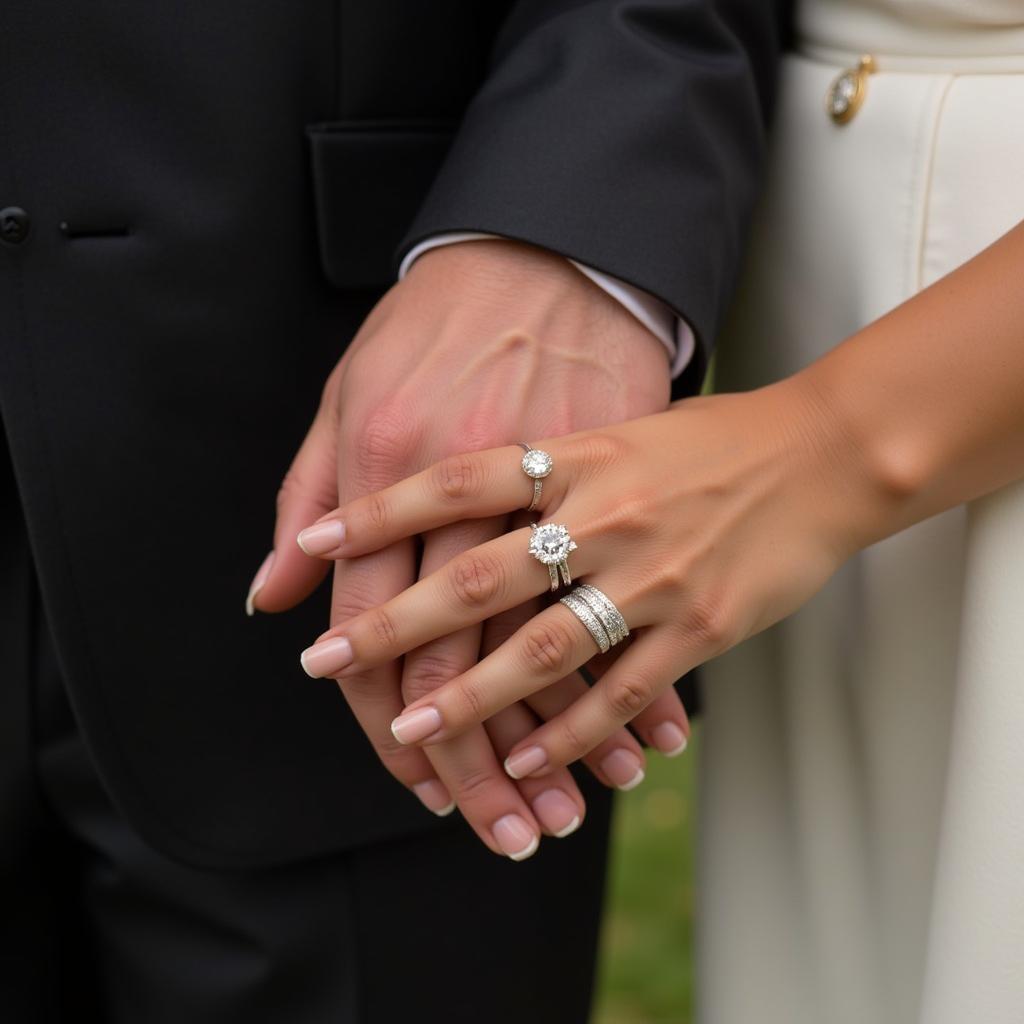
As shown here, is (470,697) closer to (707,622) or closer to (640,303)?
(707,622)

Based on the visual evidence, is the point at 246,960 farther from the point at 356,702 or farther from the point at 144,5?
the point at 144,5

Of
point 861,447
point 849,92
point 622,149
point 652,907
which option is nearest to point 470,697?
point 861,447

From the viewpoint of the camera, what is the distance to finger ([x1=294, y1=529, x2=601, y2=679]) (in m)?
0.82

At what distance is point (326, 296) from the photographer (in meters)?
1.11

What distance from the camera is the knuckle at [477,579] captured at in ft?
2.68

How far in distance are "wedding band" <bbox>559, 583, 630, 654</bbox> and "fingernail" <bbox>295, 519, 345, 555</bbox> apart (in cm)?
15

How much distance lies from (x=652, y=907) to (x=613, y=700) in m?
1.99

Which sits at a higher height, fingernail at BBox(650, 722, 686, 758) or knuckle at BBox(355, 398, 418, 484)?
knuckle at BBox(355, 398, 418, 484)

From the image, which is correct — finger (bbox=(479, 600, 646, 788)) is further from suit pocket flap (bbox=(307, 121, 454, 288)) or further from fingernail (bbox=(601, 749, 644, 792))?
suit pocket flap (bbox=(307, 121, 454, 288))

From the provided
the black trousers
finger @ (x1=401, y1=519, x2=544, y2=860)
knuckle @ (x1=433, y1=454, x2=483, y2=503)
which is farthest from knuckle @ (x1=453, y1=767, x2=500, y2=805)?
the black trousers

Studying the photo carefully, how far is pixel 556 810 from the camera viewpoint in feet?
3.07

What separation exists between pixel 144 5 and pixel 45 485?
0.38m

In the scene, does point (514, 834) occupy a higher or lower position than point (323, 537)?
lower

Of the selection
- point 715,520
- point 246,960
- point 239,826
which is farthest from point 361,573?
point 246,960
